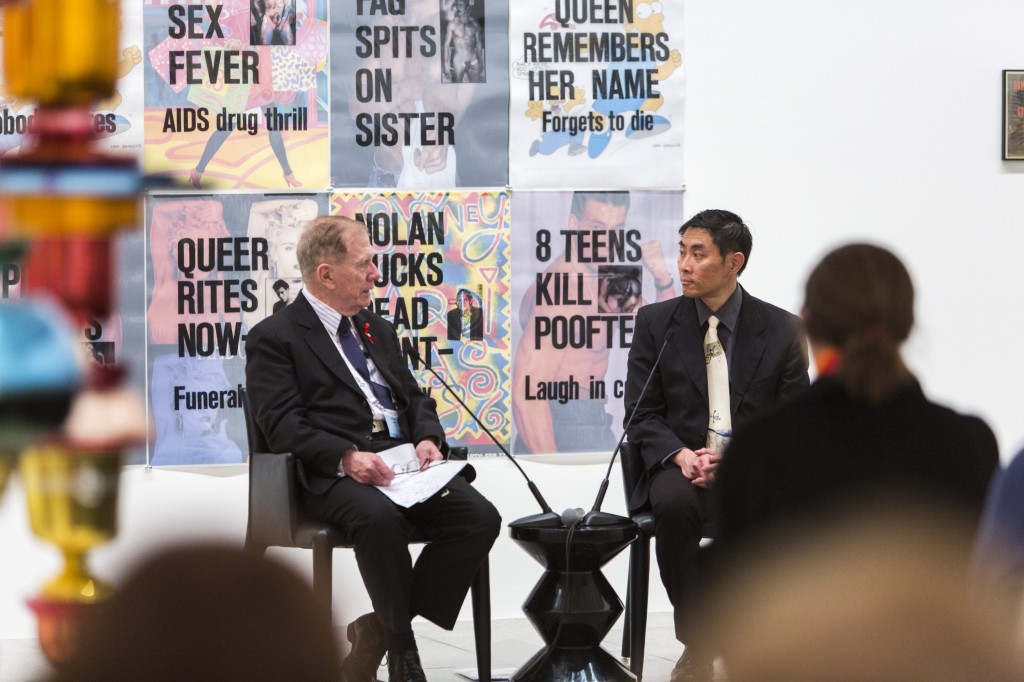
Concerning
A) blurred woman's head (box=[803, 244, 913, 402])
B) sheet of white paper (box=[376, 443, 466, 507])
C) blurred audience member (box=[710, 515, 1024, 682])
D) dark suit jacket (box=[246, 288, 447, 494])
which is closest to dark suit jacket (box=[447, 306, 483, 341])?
dark suit jacket (box=[246, 288, 447, 494])

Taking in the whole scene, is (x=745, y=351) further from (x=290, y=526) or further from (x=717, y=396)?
(x=290, y=526)

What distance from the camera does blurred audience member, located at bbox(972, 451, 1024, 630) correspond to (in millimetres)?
1494

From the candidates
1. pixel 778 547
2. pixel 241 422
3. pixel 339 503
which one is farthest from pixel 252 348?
pixel 778 547

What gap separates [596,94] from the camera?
441 cm

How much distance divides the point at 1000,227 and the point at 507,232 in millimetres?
1800

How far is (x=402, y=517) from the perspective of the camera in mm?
3348

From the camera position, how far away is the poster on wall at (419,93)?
14.1 feet

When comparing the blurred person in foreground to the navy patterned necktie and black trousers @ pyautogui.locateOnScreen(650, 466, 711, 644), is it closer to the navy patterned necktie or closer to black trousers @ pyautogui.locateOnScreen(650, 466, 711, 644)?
black trousers @ pyautogui.locateOnScreen(650, 466, 711, 644)

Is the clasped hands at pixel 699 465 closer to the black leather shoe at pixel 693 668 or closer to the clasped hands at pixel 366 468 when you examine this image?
the black leather shoe at pixel 693 668

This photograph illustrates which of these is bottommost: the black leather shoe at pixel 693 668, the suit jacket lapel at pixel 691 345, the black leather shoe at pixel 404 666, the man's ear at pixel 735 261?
the black leather shoe at pixel 693 668

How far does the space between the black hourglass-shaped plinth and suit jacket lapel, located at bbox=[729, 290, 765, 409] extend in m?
0.55

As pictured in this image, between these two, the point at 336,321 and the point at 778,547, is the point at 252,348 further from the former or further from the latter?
the point at 778,547

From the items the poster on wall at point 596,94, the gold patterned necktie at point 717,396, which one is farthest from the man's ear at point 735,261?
the poster on wall at point 596,94

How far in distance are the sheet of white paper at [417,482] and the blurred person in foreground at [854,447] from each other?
163 centimetres
